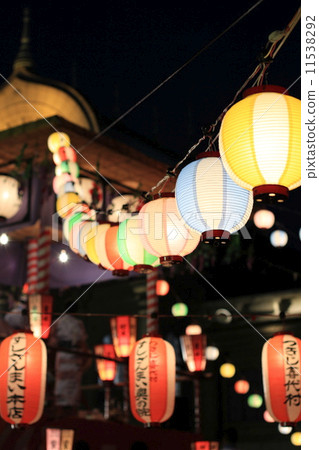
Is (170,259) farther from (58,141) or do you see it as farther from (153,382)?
(58,141)

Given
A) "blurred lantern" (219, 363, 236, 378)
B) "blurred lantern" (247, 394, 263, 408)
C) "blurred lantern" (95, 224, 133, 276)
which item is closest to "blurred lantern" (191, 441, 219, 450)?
"blurred lantern" (247, 394, 263, 408)

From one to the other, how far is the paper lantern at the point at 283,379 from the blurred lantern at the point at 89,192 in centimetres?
385

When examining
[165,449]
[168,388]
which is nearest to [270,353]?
[168,388]

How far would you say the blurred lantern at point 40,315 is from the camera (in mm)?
11047

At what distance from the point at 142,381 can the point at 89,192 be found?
3291mm

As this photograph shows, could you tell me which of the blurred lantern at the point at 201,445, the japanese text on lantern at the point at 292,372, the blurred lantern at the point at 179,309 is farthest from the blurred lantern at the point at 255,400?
the japanese text on lantern at the point at 292,372

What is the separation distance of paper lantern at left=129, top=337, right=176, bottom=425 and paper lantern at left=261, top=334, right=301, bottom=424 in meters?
1.45

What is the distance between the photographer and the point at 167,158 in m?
13.9

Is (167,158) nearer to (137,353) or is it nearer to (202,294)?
(137,353)

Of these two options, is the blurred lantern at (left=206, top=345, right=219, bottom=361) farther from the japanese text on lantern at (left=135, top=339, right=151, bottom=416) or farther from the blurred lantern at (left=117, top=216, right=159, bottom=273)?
the blurred lantern at (left=117, top=216, right=159, bottom=273)

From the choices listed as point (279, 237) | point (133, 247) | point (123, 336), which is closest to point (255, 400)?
point (279, 237)

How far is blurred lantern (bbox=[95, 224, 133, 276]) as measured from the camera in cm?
826

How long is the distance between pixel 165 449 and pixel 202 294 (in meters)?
7.03

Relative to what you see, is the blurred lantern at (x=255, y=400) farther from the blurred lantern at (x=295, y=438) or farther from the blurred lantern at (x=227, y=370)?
the blurred lantern at (x=295, y=438)
